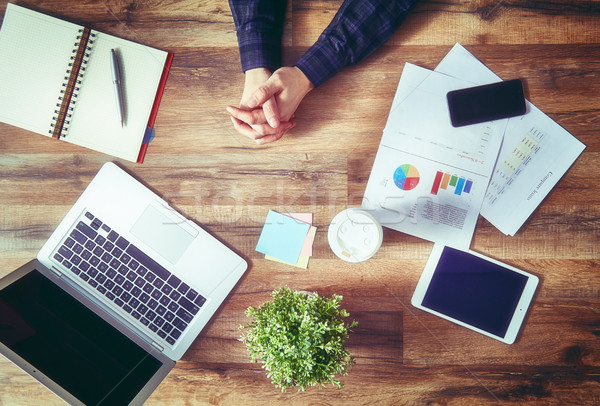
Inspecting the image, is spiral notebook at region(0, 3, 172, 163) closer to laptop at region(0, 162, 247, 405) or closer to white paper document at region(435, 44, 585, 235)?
laptop at region(0, 162, 247, 405)

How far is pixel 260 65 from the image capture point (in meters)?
1.01

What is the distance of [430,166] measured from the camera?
3.38ft

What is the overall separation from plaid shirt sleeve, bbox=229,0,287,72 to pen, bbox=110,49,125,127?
33 centimetres

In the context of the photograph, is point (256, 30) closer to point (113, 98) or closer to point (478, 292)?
point (113, 98)

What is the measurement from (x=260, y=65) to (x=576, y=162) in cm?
86

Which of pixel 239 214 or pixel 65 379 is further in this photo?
pixel 239 214

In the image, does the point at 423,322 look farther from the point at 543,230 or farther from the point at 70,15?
the point at 70,15

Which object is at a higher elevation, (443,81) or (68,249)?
(443,81)

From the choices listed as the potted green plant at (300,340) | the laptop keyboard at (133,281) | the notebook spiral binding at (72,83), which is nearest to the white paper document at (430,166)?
the potted green plant at (300,340)

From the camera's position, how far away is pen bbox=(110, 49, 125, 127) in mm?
Result: 1029

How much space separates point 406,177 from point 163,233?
649 mm

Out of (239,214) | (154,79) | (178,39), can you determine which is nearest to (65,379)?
(239,214)

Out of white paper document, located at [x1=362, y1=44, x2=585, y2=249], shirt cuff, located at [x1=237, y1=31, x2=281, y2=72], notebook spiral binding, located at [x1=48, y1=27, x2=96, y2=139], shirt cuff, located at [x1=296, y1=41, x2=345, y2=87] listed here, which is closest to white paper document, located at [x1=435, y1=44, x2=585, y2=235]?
white paper document, located at [x1=362, y1=44, x2=585, y2=249]

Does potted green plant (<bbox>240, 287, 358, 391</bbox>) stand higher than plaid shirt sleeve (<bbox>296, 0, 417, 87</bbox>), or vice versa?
plaid shirt sleeve (<bbox>296, 0, 417, 87</bbox>)
